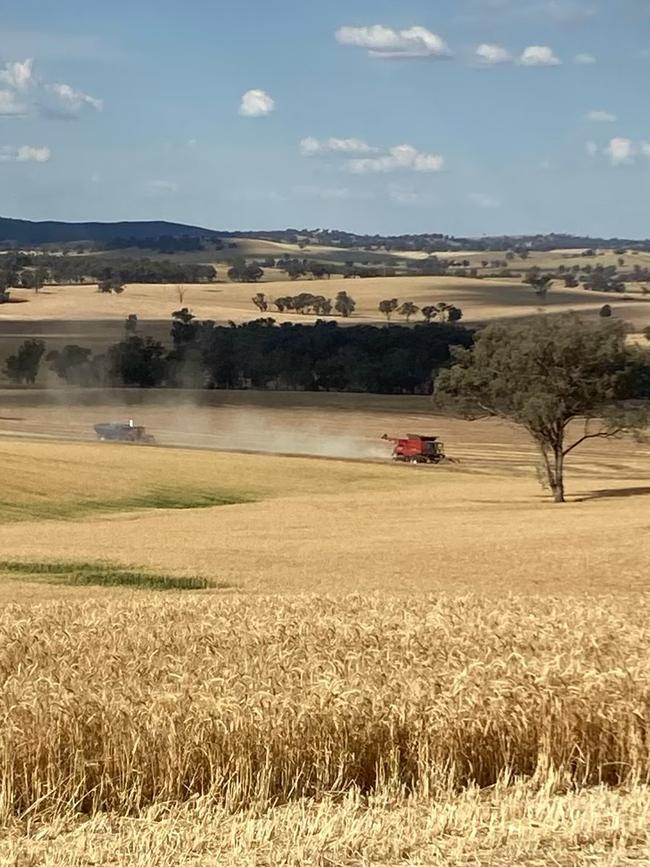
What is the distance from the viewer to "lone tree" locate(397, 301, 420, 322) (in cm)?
17638

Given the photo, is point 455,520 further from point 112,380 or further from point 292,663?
point 112,380

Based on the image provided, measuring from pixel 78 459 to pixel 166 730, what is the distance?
53245mm

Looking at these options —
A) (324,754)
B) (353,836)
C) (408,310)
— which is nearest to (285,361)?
(408,310)

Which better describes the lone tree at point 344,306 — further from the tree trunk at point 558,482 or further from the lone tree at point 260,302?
the tree trunk at point 558,482

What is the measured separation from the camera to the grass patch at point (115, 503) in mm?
47312

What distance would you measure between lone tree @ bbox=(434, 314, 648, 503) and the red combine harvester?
816 inches

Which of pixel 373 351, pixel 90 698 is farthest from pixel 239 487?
pixel 373 351

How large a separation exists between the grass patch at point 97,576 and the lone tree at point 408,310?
145207mm

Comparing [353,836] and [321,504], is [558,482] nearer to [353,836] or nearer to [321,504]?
[321,504]

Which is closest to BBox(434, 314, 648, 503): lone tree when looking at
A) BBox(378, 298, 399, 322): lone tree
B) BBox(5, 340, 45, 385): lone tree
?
BBox(5, 340, 45, 385): lone tree

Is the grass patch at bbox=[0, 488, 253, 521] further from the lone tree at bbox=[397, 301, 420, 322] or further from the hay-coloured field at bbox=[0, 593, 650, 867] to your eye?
the lone tree at bbox=[397, 301, 420, 322]

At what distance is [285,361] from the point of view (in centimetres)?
11381

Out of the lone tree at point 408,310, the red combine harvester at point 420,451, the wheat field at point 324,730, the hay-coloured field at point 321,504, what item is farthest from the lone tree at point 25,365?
the wheat field at point 324,730

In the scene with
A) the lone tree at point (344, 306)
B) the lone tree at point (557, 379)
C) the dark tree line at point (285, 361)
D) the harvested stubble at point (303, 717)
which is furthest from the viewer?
the lone tree at point (344, 306)
